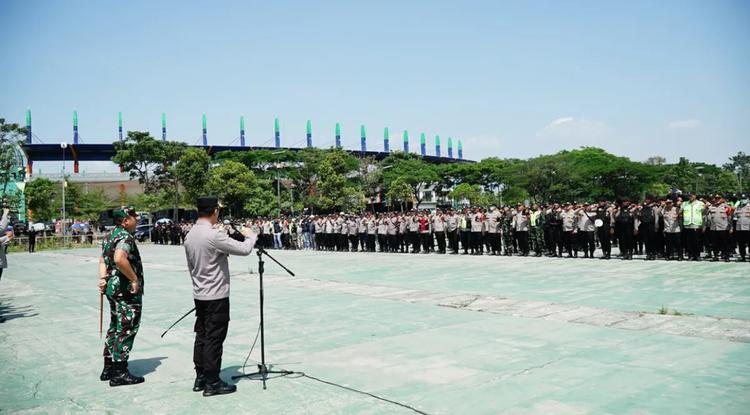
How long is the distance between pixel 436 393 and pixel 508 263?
11260 millimetres

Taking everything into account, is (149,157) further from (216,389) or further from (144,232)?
(216,389)

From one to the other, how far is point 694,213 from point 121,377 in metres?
13.7

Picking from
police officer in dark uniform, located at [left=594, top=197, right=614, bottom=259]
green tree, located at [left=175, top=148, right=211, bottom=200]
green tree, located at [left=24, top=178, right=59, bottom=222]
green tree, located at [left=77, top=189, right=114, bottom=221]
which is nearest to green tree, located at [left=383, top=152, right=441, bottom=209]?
green tree, located at [left=175, top=148, right=211, bottom=200]

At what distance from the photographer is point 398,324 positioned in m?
7.46

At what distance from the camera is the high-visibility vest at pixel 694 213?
14.1m

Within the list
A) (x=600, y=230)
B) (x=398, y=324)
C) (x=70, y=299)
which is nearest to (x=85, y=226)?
(x=70, y=299)

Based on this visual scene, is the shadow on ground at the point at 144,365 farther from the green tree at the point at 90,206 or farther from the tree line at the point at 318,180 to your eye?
Answer: the green tree at the point at 90,206

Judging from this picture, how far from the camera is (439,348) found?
6066 mm

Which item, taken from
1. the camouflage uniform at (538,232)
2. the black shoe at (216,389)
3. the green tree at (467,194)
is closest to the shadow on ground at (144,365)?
the black shoe at (216,389)

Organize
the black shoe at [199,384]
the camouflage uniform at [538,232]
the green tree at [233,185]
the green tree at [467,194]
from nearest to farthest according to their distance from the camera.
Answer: the black shoe at [199,384]
the camouflage uniform at [538,232]
the green tree at [233,185]
the green tree at [467,194]

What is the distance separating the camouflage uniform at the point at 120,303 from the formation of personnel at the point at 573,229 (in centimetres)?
1119

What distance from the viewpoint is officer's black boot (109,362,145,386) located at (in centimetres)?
517

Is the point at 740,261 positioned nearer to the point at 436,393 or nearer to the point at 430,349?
the point at 430,349

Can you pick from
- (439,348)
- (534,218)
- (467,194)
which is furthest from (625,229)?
(467,194)
